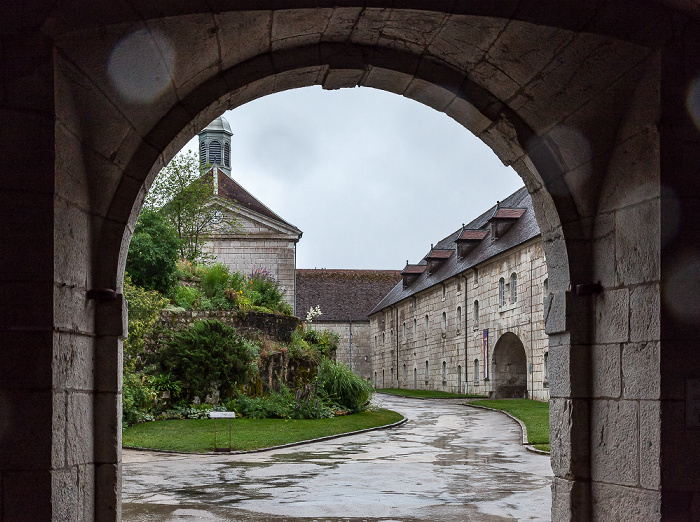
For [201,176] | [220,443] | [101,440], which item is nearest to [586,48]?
[101,440]

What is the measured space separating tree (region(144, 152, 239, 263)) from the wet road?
443 inches

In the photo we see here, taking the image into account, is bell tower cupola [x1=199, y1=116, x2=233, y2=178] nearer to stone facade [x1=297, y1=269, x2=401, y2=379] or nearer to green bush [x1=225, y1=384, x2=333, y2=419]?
→ stone facade [x1=297, y1=269, x2=401, y2=379]

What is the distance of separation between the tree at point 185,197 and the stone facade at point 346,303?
73.9ft

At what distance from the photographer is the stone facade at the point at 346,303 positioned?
159 ft

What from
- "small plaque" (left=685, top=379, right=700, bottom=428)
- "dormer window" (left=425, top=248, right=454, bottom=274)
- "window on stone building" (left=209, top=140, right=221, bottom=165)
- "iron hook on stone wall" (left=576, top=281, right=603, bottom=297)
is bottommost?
"small plaque" (left=685, top=379, right=700, bottom=428)

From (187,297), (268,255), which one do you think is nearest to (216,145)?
(268,255)

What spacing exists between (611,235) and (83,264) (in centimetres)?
327

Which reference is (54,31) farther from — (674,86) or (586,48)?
(674,86)

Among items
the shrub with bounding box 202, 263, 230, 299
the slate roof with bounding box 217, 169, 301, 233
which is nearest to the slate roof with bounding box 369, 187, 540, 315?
the slate roof with bounding box 217, 169, 301, 233

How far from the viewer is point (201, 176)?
968 inches

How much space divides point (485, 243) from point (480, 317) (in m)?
3.17

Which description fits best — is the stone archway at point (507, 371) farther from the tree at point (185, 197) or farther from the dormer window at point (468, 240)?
the tree at point (185, 197)

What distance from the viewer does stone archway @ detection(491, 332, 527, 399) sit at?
27953mm

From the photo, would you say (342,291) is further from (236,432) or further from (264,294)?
(236,432)
